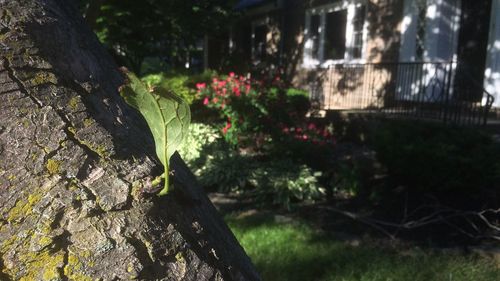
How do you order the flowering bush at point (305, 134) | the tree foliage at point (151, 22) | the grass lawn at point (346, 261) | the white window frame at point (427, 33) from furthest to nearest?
the tree foliage at point (151, 22), the white window frame at point (427, 33), the flowering bush at point (305, 134), the grass lawn at point (346, 261)

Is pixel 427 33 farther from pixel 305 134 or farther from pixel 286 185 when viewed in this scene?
pixel 286 185

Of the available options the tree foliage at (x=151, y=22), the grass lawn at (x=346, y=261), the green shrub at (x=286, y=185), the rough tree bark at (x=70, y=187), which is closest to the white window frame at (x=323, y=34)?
the tree foliage at (x=151, y=22)

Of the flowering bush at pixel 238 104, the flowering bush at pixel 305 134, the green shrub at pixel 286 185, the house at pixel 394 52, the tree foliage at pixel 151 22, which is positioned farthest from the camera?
the tree foliage at pixel 151 22

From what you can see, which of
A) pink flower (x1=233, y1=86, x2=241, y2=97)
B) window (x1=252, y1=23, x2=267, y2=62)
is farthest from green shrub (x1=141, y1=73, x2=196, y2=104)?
window (x1=252, y1=23, x2=267, y2=62)

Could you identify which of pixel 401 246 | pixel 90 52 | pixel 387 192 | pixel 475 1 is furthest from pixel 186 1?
pixel 90 52

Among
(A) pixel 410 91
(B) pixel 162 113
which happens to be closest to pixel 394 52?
(A) pixel 410 91

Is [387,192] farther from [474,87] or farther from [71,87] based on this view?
[71,87]

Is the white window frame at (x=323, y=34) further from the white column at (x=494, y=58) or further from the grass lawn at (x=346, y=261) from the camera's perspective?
the grass lawn at (x=346, y=261)
